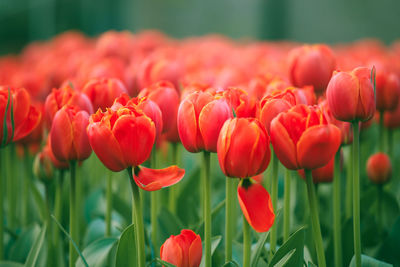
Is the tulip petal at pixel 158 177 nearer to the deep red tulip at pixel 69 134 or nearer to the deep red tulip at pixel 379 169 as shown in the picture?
the deep red tulip at pixel 69 134

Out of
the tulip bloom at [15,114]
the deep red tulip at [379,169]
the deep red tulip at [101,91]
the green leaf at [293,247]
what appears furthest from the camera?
the deep red tulip at [379,169]

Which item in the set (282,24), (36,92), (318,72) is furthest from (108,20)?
(318,72)

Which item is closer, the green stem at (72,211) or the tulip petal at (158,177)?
the tulip petal at (158,177)

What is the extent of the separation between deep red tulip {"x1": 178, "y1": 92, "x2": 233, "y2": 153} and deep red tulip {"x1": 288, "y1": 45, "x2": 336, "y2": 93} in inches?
17.7

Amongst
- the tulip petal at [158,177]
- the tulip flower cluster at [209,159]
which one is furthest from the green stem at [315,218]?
the tulip petal at [158,177]

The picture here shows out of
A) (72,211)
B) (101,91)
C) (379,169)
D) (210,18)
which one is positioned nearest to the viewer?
(72,211)

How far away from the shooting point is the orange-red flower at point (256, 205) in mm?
736

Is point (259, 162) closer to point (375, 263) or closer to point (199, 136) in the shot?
point (199, 136)

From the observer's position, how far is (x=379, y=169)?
1223 millimetres

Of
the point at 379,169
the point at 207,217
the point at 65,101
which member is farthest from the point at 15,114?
the point at 379,169

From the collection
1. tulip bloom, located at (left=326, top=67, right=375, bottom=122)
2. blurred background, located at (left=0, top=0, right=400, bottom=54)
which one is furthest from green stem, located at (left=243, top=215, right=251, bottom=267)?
blurred background, located at (left=0, top=0, right=400, bottom=54)

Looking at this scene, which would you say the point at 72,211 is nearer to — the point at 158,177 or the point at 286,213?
the point at 158,177

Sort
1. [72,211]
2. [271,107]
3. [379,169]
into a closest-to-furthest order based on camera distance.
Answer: [271,107] < [72,211] < [379,169]

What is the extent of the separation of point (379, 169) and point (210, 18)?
731cm
